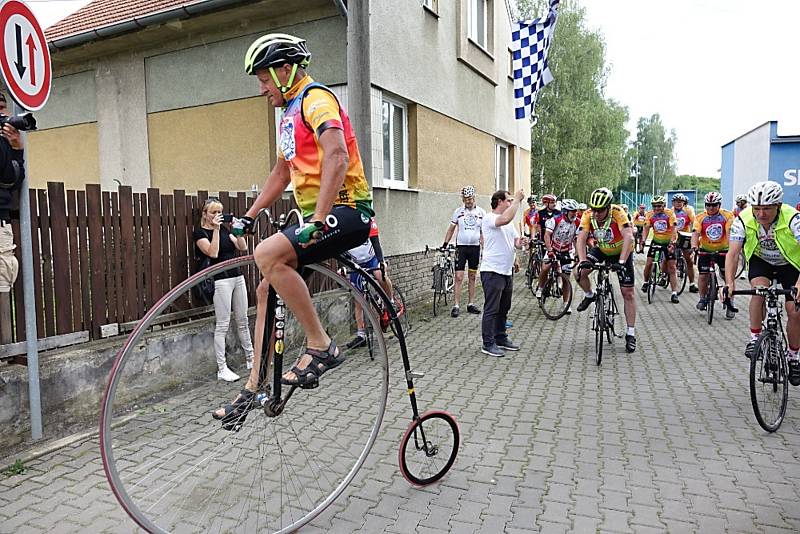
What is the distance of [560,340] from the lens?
29.6ft

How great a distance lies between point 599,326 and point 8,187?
21.9 feet

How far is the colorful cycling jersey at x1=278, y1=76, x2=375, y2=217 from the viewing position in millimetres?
3023

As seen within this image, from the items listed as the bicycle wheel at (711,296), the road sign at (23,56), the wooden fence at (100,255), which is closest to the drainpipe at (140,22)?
the wooden fence at (100,255)

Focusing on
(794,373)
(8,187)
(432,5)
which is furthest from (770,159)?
(8,187)

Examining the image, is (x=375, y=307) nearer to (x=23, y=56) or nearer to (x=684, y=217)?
(x=23, y=56)

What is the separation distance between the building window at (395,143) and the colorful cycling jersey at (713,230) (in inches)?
Answer: 225

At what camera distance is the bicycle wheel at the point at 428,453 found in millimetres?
3867

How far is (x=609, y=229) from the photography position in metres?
7.99

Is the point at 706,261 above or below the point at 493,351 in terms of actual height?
above

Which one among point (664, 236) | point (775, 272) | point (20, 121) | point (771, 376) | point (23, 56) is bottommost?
point (771, 376)

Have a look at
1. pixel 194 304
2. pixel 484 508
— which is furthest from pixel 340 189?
pixel 484 508

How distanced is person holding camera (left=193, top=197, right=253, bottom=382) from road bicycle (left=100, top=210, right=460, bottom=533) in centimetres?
16

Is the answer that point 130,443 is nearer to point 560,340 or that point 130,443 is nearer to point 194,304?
point 194,304

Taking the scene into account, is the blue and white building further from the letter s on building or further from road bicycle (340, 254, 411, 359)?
road bicycle (340, 254, 411, 359)
